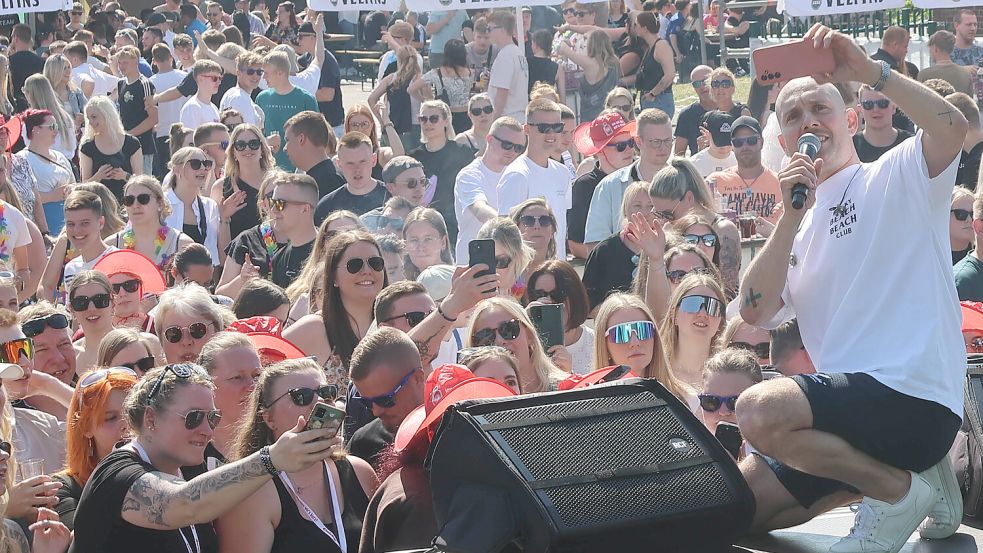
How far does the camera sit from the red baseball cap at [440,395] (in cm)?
368

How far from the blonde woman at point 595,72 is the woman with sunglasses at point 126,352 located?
9024 mm

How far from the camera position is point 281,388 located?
4344 millimetres

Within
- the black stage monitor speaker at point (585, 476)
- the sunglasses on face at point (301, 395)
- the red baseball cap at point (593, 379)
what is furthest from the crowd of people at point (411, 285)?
the black stage monitor speaker at point (585, 476)

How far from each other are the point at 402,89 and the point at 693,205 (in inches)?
215

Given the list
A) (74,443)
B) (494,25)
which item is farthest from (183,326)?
(494,25)

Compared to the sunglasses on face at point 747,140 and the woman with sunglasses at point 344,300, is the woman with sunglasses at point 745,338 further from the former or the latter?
the sunglasses on face at point 747,140

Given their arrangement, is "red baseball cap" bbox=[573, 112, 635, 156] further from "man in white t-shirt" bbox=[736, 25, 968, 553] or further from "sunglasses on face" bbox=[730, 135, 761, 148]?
"man in white t-shirt" bbox=[736, 25, 968, 553]

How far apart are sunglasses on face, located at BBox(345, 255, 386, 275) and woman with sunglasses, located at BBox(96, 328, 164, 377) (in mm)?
1080

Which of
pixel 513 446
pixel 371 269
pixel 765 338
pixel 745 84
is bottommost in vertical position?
pixel 745 84

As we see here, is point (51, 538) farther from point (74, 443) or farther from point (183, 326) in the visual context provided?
point (183, 326)

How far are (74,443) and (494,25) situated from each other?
8.77 m

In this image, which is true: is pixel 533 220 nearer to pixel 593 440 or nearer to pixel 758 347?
pixel 758 347

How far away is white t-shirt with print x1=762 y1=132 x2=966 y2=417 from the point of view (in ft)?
11.9

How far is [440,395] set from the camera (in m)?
3.85
